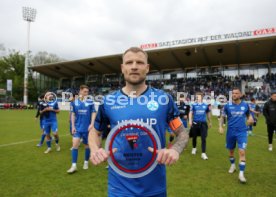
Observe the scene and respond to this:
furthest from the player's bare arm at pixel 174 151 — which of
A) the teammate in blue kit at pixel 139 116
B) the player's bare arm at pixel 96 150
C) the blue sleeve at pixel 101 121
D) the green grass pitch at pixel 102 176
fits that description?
the green grass pitch at pixel 102 176

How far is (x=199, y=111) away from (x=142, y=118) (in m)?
7.45

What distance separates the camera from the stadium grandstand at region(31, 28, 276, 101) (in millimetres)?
32844

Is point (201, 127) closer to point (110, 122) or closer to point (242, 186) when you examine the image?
point (242, 186)

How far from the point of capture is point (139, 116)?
2.37 metres

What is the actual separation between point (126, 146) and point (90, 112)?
5621 mm

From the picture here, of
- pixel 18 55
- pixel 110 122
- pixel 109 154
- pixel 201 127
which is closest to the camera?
pixel 109 154

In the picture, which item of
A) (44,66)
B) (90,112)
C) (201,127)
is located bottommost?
(201,127)

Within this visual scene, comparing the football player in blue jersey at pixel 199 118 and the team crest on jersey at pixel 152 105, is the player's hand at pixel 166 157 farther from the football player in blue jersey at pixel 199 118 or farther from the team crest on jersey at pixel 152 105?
the football player in blue jersey at pixel 199 118

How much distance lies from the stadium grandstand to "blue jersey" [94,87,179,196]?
32.2 metres

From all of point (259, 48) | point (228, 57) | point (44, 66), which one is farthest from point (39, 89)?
point (259, 48)

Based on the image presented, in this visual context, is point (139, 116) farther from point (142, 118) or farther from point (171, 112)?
point (171, 112)

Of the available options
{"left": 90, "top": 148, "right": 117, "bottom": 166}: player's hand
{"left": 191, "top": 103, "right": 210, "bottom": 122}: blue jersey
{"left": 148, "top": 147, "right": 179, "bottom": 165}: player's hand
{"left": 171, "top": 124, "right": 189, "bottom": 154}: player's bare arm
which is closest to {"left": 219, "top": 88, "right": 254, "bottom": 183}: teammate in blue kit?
{"left": 191, "top": 103, "right": 210, "bottom": 122}: blue jersey

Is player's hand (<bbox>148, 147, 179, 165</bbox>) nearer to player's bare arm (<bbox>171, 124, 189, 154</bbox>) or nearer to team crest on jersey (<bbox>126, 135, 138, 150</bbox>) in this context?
player's bare arm (<bbox>171, 124, 189, 154</bbox>)

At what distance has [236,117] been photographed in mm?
6809
